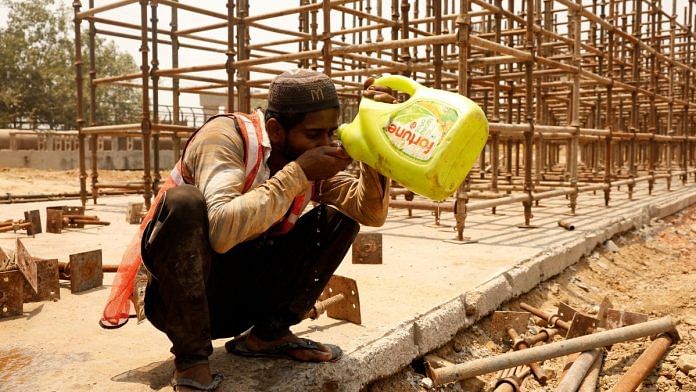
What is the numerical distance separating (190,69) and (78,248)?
260cm

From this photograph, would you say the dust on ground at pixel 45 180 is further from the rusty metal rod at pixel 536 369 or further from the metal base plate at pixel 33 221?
the rusty metal rod at pixel 536 369

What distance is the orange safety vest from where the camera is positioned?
2059mm

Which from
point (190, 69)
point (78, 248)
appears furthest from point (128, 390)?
point (190, 69)

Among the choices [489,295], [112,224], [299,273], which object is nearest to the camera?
[299,273]

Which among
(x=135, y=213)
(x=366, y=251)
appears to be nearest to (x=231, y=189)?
(x=366, y=251)

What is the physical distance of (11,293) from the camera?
290 cm

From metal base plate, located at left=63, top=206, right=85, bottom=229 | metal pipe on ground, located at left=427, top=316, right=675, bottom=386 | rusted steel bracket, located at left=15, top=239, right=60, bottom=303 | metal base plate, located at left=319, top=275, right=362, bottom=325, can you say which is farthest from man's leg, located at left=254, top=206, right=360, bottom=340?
metal base plate, located at left=63, top=206, right=85, bottom=229

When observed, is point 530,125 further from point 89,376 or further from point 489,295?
point 89,376

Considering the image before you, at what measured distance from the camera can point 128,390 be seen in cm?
206

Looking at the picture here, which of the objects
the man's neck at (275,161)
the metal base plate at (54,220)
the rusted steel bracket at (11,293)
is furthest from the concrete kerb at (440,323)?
the metal base plate at (54,220)

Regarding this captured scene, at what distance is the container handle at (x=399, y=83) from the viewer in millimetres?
2176

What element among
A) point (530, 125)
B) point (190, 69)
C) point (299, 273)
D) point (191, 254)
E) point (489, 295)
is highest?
point (190, 69)

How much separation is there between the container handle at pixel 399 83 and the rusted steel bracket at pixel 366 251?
80.1 inches

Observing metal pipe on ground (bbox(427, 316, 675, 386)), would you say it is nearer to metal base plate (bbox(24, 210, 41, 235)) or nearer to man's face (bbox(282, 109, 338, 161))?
man's face (bbox(282, 109, 338, 161))
